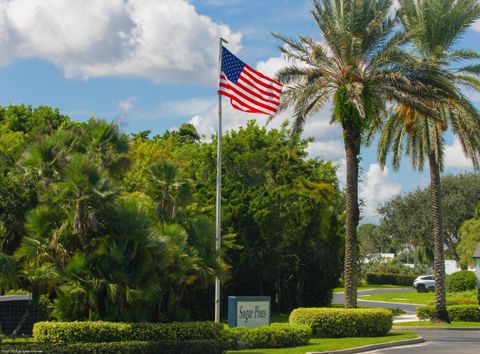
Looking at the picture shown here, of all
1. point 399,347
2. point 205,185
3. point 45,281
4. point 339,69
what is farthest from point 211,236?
point 205,185

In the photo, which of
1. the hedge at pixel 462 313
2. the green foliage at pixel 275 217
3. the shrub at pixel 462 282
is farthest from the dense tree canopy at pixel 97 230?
the shrub at pixel 462 282

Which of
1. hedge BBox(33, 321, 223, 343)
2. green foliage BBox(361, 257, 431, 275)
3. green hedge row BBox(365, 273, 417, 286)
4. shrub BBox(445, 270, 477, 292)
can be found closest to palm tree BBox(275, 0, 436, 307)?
hedge BBox(33, 321, 223, 343)

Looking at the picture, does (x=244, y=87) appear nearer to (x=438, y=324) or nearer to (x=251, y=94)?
(x=251, y=94)

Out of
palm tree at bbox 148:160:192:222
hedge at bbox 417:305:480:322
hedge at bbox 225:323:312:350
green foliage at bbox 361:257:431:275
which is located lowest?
hedge at bbox 225:323:312:350

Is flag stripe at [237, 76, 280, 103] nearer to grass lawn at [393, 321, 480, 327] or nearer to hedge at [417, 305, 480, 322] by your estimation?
grass lawn at [393, 321, 480, 327]

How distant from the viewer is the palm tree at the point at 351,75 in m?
28.9

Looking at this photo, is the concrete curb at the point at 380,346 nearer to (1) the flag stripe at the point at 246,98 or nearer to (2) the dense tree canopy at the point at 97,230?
(2) the dense tree canopy at the point at 97,230

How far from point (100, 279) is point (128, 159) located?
525 centimetres

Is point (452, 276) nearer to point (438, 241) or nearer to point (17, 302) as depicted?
point (438, 241)

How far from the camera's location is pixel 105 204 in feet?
69.6

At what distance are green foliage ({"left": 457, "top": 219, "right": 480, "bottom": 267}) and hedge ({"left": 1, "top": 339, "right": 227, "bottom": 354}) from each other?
52553 mm

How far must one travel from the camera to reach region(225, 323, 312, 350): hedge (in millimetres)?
23906

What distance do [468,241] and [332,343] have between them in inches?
1939

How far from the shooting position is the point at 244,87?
27234 millimetres
